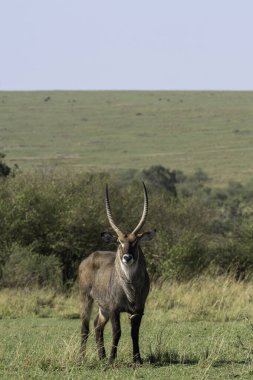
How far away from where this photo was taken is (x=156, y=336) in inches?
482

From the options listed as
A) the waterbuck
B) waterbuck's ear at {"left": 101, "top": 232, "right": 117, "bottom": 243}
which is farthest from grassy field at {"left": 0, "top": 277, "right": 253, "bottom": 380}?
waterbuck's ear at {"left": 101, "top": 232, "right": 117, "bottom": 243}

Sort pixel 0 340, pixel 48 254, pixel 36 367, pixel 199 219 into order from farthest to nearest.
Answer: pixel 199 219 → pixel 48 254 → pixel 0 340 → pixel 36 367

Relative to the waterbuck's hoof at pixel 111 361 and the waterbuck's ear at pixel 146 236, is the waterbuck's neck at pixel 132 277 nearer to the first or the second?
the waterbuck's ear at pixel 146 236

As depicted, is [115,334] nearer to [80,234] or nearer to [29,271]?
[29,271]

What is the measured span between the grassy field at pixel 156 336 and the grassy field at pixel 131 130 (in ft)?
159

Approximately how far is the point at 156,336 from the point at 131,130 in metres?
85.1

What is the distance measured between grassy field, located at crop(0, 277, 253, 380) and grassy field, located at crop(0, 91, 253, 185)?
48.5m

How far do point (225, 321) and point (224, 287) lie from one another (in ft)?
6.93

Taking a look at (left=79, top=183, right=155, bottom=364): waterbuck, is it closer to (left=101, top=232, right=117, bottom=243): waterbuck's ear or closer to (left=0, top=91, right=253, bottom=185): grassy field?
(left=101, top=232, right=117, bottom=243): waterbuck's ear

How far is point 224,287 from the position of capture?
56.0ft

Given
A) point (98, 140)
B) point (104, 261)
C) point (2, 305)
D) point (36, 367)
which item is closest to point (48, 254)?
point (2, 305)

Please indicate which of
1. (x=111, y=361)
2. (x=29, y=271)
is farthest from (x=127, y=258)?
(x=29, y=271)

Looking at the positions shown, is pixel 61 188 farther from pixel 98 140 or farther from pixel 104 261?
pixel 98 140

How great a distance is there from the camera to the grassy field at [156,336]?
9.37m
